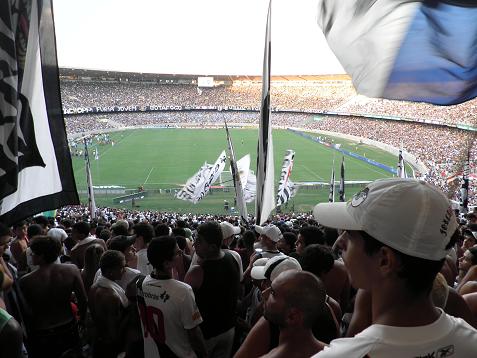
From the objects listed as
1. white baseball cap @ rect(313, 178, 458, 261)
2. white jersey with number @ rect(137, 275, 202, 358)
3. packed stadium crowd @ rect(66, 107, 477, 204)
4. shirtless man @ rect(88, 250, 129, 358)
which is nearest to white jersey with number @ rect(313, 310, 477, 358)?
white baseball cap @ rect(313, 178, 458, 261)

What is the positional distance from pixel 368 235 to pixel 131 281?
293 centimetres

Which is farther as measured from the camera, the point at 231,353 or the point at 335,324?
the point at 231,353

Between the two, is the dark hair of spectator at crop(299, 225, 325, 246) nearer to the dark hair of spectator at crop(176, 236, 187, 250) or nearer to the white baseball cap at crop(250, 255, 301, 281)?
the dark hair of spectator at crop(176, 236, 187, 250)

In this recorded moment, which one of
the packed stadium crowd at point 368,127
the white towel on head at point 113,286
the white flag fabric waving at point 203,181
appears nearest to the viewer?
the white towel on head at point 113,286

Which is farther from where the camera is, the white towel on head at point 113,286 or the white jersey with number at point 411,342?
the white towel on head at point 113,286

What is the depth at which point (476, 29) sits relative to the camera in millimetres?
3607

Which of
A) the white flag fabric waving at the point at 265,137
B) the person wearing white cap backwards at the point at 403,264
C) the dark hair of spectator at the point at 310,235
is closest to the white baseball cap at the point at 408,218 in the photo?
the person wearing white cap backwards at the point at 403,264

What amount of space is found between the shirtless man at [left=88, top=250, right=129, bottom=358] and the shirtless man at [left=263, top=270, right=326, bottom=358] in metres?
2.08

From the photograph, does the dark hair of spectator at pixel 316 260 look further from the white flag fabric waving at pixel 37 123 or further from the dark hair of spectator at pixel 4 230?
the dark hair of spectator at pixel 4 230

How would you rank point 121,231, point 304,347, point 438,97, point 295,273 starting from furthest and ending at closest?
point 121,231 → point 438,97 → point 295,273 → point 304,347

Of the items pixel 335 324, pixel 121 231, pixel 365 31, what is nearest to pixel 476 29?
pixel 365 31

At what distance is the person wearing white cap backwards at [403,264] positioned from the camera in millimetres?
1330

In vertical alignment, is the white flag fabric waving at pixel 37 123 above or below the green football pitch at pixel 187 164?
above

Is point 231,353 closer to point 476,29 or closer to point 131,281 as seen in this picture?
point 131,281
